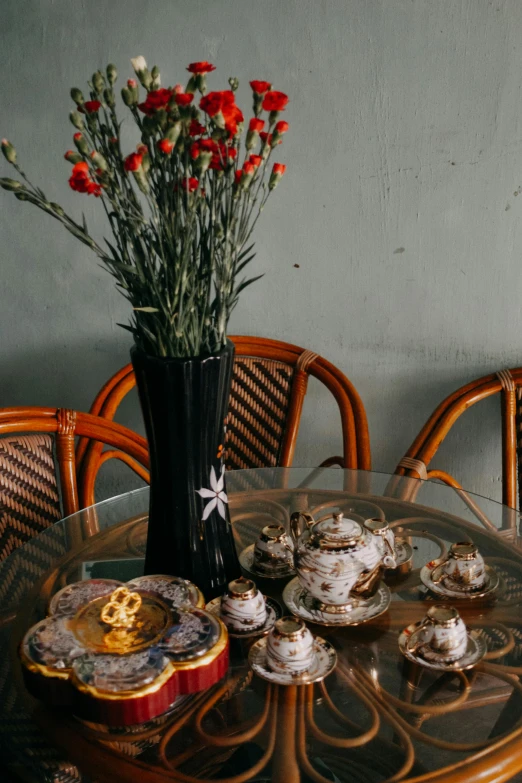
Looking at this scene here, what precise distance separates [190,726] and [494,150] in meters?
1.41

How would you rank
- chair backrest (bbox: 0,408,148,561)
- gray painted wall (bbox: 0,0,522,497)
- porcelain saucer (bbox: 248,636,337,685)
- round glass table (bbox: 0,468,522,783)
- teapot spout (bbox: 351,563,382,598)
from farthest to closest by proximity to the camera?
1. gray painted wall (bbox: 0,0,522,497)
2. chair backrest (bbox: 0,408,148,561)
3. teapot spout (bbox: 351,563,382,598)
4. porcelain saucer (bbox: 248,636,337,685)
5. round glass table (bbox: 0,468,522,783)

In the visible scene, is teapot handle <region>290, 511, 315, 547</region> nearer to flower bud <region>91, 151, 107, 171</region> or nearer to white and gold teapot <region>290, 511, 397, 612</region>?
white and gold teapot <region>290, 511, 397, 612</region>

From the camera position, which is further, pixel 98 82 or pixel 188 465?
pixel 188 465

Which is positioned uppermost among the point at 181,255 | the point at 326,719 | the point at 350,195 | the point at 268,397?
the point at 350,195

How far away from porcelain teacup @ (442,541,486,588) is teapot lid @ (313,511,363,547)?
0.18m

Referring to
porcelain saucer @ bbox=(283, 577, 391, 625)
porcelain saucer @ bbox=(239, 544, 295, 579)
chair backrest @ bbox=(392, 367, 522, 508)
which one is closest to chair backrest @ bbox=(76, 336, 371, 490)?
chair backrest @ bbox=(392, 367, 522, 508)

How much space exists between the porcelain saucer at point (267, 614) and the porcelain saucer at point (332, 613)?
0.7 inches

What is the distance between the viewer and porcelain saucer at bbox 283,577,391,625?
922 mm

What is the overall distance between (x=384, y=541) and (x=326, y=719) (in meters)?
0.27

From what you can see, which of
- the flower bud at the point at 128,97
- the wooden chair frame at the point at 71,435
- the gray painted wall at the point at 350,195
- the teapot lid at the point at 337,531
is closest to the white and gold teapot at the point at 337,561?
the teapot lid at the point at 337,531

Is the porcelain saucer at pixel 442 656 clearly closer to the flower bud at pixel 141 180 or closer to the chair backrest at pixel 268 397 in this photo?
the flower bud at pixel 141 180

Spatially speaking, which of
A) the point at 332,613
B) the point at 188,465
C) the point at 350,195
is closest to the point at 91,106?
the point at 188,465

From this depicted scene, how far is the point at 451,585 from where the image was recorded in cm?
100

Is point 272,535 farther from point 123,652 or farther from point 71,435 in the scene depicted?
point 71,435
